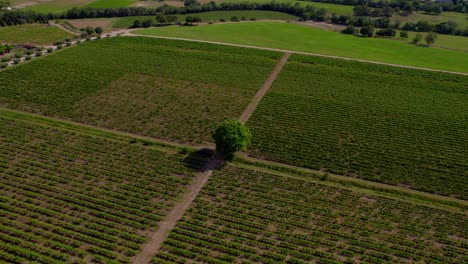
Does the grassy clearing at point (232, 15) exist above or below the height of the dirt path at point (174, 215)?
above

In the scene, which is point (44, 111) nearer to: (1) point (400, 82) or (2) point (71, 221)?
(2) point (71, 221)

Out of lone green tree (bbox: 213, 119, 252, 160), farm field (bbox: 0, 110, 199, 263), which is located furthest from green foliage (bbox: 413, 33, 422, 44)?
farm field (bbox: 0, 110, 199, 263)

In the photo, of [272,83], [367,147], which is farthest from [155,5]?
[367,147]

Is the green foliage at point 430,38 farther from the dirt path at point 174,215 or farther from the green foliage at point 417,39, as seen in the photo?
the dirt path at point 174,215

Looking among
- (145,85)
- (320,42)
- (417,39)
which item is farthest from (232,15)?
(145,85)

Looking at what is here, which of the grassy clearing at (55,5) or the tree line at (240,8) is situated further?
the grassy clearing at (55,5)

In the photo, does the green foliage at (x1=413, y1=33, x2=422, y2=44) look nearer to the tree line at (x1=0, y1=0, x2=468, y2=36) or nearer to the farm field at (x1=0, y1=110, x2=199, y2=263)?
the tree line at (x1=0, y1=0, x2=468, y2=36)

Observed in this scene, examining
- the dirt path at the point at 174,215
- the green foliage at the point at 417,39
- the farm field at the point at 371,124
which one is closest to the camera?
the dirt path at the point at 174,215

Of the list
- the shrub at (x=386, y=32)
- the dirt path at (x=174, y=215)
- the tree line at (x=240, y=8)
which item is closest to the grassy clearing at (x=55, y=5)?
the tree line at (x=240, y=8)

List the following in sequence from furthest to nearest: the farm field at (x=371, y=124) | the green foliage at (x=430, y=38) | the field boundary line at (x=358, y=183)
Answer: the green foliage at (x=430, y=38) < the farm field at (x=371, y=124) < the field boundary line at (x=358, y=183)
